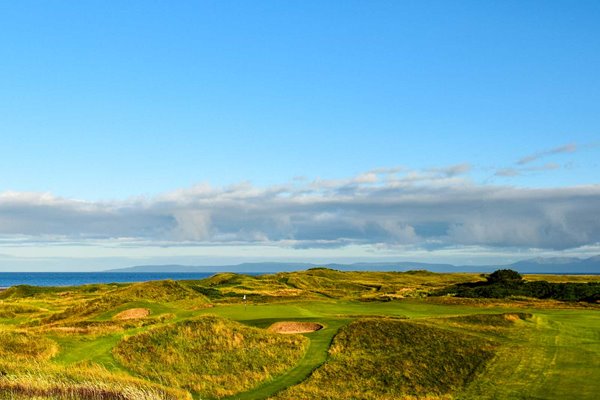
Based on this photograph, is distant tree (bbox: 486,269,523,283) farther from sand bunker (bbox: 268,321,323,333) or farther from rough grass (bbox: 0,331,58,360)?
rough grass (bbox: 0,331,58,360)

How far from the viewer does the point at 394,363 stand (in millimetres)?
31391

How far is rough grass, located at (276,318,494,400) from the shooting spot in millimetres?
27297

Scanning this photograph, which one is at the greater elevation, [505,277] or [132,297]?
[505,277]

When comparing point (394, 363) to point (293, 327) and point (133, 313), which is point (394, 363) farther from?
point (133, 313)

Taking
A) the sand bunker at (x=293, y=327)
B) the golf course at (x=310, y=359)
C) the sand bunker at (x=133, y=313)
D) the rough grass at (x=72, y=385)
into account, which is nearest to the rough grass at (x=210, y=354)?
the golf course at (x=310, y=359)

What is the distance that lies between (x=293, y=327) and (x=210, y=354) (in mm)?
11166

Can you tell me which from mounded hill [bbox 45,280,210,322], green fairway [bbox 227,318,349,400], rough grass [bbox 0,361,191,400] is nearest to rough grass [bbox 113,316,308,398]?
green fairway [bbox 227,318,349,400]

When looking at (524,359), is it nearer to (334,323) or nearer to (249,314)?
(334,323)

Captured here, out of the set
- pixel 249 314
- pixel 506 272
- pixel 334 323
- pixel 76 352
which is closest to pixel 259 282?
pixel 506 272

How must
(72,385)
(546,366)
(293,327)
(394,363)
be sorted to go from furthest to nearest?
(293,327) → (394,363) → (546,366) → (72,385)

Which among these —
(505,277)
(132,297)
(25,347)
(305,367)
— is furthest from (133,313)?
(505,277)

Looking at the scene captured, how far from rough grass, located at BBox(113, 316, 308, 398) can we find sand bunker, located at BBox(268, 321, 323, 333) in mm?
5009

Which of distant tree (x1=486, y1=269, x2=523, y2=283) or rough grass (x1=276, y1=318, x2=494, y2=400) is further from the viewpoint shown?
distant tree (x1=486, y1=269, x2=523, y2=283)

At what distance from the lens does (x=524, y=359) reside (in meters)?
31.1
